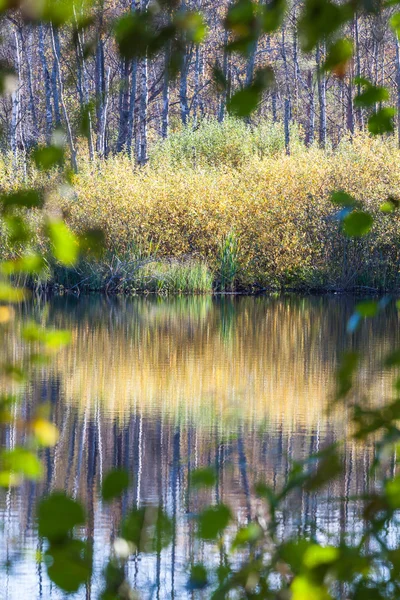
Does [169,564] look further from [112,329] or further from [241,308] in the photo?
[241,308]

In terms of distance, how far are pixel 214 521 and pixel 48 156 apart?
555mm

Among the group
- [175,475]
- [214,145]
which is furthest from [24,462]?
[214,145]

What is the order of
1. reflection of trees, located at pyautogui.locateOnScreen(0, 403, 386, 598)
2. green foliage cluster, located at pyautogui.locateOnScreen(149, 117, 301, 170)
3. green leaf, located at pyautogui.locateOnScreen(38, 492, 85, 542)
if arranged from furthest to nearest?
green foliage cluster, located at pyautogui.locateOnScreen(149, 117, 301, 170)
reflection of trees, located at pyautogui.locateOnScreen(0, 403, 386, 598)
green leaf, located at pyautogui.locateOnScreen(38, 492, 85, 542)

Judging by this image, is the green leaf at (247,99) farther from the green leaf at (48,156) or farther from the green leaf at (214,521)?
the green leaf at (214,521)

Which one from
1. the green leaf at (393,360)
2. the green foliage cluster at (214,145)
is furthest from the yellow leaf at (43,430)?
the green foliage cluster at (214,145)

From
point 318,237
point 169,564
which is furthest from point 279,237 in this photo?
point 169,564

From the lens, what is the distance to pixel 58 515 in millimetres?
1299

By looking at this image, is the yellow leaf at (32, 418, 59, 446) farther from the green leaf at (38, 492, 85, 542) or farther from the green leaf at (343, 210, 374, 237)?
the green leaf at (343, 210, 374, 237)

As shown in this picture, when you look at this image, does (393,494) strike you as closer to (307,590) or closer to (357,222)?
(307,590)

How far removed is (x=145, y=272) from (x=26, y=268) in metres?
21.3

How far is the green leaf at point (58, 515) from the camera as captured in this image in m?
1.30

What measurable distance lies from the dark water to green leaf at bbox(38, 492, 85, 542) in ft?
0.68

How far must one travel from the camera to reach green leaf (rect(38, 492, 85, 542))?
130 cm

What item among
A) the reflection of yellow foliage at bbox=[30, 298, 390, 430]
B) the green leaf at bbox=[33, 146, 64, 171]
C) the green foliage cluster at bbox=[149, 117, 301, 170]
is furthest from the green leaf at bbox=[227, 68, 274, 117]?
the green foliage cluster at bbox=[149, 117, 301, 170]
